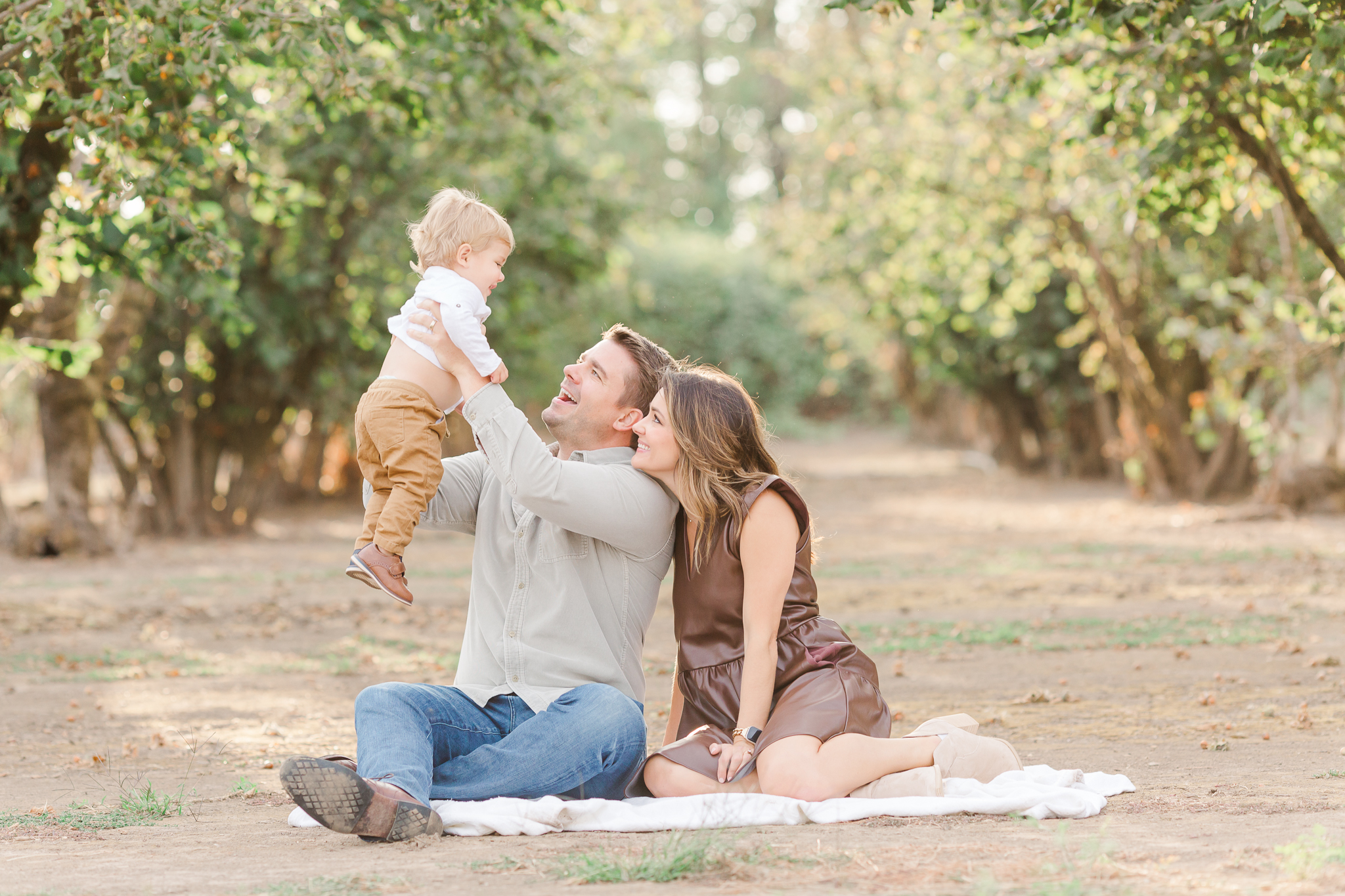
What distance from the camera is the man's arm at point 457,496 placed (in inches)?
166

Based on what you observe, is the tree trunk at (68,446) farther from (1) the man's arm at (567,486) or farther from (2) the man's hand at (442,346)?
(1) the man's arm at (567,486)

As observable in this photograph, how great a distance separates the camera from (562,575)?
3914 mm

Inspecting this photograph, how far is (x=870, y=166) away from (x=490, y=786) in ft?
44.2

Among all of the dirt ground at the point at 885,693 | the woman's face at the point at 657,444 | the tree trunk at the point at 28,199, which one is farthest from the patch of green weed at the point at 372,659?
the woman's face at the point at 657,444

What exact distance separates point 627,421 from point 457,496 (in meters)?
0.62

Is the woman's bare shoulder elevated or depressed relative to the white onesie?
depressed

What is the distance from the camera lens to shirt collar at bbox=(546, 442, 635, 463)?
4105 millimetres

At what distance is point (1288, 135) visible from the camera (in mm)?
8336

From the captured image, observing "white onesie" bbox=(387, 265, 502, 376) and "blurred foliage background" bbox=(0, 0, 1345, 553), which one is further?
"blurred foliage background" bbox=(0, 0, 1345, 553)

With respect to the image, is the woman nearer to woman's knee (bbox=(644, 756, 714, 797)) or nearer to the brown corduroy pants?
woman's knee (bbox=(644, 756, 714, 797))

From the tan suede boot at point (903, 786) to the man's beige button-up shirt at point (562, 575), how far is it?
78cm

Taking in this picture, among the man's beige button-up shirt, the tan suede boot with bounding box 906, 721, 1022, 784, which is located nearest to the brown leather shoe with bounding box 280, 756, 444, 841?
the man's beige button-up shirt

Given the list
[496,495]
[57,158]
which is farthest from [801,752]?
[57,158]

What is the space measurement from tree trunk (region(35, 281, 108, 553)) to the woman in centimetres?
972
